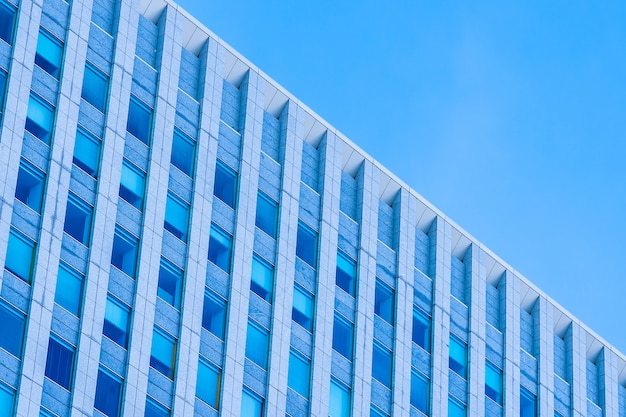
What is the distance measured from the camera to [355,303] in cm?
7512

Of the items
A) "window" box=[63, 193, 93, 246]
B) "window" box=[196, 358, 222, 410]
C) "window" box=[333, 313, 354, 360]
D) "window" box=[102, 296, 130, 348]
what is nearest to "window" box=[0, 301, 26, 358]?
"window" box=[102, 296, 130, 348]

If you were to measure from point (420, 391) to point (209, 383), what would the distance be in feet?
39.4

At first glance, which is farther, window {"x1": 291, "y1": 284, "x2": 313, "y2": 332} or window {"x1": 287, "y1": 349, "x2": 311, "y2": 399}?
window {"x1": 291, "y1": 284, "x2": 313, "y2": 332}

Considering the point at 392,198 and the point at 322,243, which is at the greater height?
the point at 392,198

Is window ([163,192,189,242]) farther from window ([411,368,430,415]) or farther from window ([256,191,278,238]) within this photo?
window ([411,368,430,415])

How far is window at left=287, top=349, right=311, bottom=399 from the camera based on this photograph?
70.9 m

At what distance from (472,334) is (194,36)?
17093mm

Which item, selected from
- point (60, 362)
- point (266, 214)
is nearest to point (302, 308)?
point (266, 214)

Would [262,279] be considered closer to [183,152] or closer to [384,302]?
[183,152]

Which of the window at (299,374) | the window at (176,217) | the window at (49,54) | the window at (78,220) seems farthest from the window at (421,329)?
the window at (49,54)

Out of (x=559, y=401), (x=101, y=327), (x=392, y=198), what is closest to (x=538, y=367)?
(x=559, y=401)

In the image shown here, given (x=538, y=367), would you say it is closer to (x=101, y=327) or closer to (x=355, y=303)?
(x=355, y=303)

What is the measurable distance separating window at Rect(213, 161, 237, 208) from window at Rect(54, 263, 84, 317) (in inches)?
346

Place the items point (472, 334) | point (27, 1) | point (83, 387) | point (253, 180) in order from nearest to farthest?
point (83, 387)
point (27, 1)
point (253, 180)
point (472, 334)
